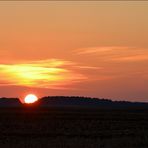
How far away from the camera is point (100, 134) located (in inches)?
1756

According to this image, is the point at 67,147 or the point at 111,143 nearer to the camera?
the point at 67,147

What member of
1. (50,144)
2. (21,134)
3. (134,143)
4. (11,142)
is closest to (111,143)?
(134,143)

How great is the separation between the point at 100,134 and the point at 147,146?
1080 cm

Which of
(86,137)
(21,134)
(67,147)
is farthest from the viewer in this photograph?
(21,134)

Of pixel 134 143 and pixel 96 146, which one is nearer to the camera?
pixel 96 146

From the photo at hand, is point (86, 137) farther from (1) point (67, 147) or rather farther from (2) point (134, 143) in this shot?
(1) point (67, 147)

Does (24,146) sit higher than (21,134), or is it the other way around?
(21,134)

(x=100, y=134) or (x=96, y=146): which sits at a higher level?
(x=100, y=134)

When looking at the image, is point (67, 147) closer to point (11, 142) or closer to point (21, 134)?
point (11, 142)

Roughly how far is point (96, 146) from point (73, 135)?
9606 mm

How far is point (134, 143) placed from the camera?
36156mm

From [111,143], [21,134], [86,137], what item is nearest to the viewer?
[111,143]

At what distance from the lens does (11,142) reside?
3666 cm

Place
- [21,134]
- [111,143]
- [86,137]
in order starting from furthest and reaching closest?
1. [21,134]
2. [86,137]
3. [111,143]
